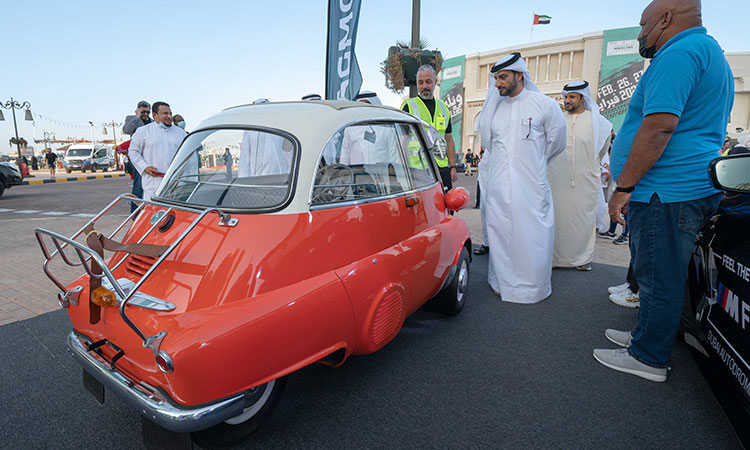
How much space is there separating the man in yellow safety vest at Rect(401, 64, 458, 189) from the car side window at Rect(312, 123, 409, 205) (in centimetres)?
178

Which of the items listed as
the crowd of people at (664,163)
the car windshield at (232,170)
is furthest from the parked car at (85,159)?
the crowd of people at (664,163)

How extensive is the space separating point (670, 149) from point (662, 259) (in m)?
0.60

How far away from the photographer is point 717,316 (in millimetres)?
1879

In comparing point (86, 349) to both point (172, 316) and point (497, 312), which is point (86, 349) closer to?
point (172, 316)

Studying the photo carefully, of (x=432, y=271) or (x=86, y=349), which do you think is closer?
(x=86, y=349)

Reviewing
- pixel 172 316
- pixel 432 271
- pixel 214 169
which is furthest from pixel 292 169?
pixel 432 271

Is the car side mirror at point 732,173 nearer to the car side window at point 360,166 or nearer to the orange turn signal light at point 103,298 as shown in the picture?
the car side window at point 360,166

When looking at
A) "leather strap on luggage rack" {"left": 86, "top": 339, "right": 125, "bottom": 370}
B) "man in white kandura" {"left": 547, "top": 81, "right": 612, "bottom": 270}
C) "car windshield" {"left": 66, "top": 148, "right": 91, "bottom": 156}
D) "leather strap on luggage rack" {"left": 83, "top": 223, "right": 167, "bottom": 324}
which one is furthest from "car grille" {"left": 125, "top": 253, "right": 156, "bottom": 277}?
"car windshield" {"left": 66, "top": 148, "right": 91, "bottom": 156}

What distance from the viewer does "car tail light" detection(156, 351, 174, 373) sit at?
1401mm

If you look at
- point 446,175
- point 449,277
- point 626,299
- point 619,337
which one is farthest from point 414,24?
point 619,337

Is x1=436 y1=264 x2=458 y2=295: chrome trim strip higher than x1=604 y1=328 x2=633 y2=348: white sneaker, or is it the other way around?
x1=436 y1=264 x2=458 y2=295: chrome trim strip

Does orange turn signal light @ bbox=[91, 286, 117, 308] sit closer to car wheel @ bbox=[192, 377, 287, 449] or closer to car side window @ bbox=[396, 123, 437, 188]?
car wheel @ bbox=[192, 377, 287, 449]

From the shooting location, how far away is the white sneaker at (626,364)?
239 cm

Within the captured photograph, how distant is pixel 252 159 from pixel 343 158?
1.76 feet
